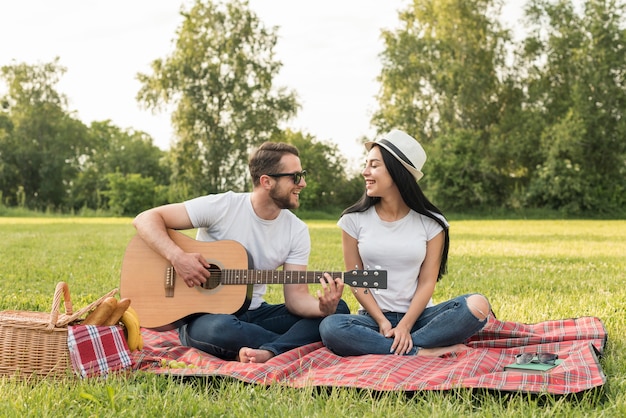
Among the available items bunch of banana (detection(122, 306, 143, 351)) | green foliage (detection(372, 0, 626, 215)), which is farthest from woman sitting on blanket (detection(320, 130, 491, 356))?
green foliage (detection(372, 0, 626, 215))

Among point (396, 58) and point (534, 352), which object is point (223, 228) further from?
point (396, 58)

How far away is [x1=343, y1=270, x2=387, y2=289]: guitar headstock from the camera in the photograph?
13.6 ft

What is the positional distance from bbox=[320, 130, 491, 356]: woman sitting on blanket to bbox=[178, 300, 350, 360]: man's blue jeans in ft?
0.73

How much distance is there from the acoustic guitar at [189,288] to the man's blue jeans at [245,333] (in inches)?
4.1

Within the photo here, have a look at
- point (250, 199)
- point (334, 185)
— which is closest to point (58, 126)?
point (334, 185)

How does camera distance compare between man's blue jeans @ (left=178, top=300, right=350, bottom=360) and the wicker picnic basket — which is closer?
the wicker picnic basket

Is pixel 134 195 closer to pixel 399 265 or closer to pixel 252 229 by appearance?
pixel 252 229

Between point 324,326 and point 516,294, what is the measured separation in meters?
3.57

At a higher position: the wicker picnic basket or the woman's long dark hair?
the woman's long dark hair

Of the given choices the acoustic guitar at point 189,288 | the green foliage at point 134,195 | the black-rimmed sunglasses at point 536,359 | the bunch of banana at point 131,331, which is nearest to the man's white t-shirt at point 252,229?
the acoustic guitar at point 189,288

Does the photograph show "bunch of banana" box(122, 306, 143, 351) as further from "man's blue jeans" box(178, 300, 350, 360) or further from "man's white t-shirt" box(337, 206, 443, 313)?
"man's white t-shirt" box(337, 206, 443, 313)

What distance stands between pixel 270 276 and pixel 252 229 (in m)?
0.46

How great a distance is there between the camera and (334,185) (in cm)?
3691

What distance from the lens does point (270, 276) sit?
14.4 ft
